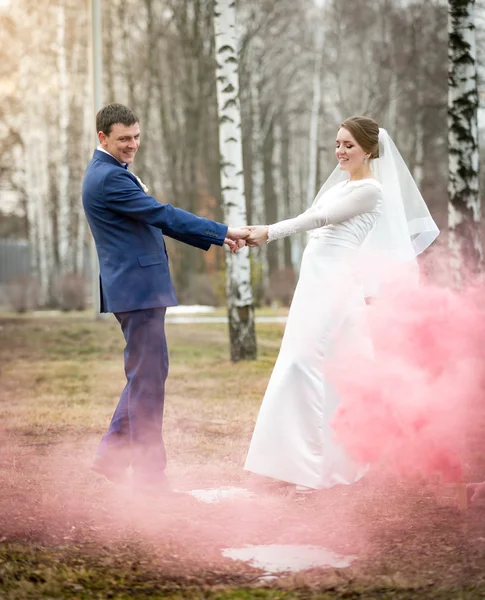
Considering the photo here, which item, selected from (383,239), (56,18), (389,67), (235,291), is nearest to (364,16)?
(389,67)

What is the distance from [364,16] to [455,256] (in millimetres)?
19477

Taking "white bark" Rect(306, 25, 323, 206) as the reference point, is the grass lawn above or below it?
below

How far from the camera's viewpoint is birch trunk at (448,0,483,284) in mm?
10930

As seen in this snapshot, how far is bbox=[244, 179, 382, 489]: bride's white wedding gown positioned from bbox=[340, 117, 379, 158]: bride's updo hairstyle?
0.78ft

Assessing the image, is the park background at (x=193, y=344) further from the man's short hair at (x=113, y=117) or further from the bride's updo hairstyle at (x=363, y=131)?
the man's short hair at (x=113, y=117)

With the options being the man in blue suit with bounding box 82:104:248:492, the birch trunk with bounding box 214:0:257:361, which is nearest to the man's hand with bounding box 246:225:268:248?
the man in blue suit with bounding box 82:104:248:492

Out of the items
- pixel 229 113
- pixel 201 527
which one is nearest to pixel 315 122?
pixel 229 113

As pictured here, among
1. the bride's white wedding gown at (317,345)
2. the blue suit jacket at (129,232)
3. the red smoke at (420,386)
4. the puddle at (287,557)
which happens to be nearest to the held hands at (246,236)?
the bride's white wedding gown at (317,345)

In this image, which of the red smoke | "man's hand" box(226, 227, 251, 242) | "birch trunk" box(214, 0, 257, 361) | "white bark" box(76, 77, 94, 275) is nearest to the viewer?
the red smoke

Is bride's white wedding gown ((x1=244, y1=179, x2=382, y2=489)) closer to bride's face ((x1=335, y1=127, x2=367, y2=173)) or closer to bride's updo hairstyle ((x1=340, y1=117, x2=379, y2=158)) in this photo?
bride's face ((x1=335, y1=127, x2=367, y2=173))

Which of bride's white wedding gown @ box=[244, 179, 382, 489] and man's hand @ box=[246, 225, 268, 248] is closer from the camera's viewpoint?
bride's white wedding gown @ box=[244, 179, 382, 489]

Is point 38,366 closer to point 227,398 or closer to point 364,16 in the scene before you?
point 227,398

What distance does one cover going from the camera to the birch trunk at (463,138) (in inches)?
430

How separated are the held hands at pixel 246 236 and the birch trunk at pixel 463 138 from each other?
5249 mm
